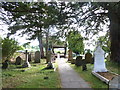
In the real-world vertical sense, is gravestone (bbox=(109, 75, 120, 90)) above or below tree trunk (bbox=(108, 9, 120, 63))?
below

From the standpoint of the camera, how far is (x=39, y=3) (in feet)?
26.8

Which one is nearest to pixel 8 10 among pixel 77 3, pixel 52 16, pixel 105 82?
pixel 52 16

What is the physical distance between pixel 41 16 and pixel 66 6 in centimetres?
169

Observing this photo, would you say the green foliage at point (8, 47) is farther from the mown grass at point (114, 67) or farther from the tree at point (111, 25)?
the mown grass at point (114, 67)

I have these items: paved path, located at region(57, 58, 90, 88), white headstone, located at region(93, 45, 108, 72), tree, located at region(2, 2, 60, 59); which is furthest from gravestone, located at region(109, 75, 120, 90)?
tree, located at region(2, 2, 60, 59)

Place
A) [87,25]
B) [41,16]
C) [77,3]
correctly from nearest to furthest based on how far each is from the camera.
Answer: [77,3] < [41,16] < [87,25]

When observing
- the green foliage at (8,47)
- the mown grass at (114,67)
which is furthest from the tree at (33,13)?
the mown grass at (114,67)

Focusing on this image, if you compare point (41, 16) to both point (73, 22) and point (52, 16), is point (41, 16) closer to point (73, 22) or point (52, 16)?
point (52, 16)

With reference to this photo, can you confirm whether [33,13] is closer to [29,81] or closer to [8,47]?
[29,81]

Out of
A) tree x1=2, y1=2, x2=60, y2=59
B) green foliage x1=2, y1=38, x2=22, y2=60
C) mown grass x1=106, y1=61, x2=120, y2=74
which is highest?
tree x1=2, y1=2, x2=60, y2=59

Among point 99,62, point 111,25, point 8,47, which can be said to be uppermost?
point 111,25

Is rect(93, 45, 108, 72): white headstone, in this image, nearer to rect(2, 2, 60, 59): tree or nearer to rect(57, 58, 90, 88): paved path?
rect(57, 58, 90, 88): paved path

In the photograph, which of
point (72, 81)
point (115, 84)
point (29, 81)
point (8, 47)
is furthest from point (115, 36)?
point (115, 84)

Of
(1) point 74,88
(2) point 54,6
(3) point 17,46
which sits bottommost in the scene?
(1) point 74,88
